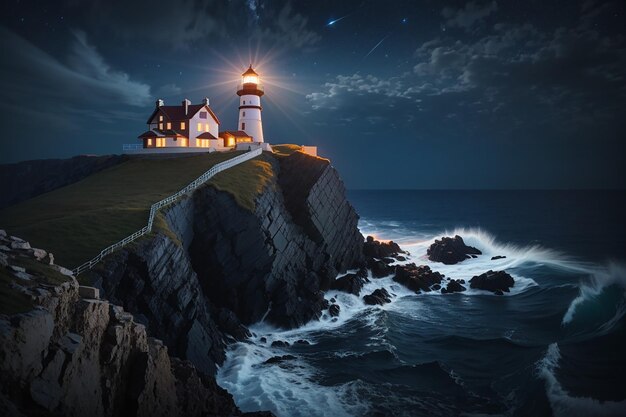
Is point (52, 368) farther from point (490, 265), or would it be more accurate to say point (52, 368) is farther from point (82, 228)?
point (490, 265)

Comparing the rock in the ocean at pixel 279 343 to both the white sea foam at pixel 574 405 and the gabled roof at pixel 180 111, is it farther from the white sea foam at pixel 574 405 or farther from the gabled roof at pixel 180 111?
the gabled roof at pixel 180 111

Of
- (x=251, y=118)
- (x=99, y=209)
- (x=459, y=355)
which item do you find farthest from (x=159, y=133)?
(x=459, y=355)

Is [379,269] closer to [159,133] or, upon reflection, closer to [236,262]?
[236,262]

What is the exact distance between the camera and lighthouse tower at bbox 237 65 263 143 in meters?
67.3

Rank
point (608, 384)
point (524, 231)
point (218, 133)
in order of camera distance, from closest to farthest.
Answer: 1. point (608, 384)
2. point (218, 133)
3. point (524, 231)

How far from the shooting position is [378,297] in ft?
140

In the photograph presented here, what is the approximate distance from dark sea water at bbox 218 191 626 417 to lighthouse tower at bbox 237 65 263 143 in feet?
112

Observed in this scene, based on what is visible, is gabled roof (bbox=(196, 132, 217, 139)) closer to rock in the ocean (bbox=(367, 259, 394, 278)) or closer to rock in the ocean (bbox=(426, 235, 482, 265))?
rock in the ocean (bbox=(367, 259, 394, 278))

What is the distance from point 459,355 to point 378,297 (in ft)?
43.3

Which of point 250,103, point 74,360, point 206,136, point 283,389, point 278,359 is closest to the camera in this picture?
point 74,360

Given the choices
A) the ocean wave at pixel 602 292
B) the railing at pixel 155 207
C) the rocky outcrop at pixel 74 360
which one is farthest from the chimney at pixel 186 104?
the ocean wave at pixel 602 292

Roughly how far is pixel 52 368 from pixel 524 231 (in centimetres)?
9832

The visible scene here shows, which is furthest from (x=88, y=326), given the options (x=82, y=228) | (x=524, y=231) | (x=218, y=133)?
(x=524, y=231)

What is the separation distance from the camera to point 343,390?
24625 mm
